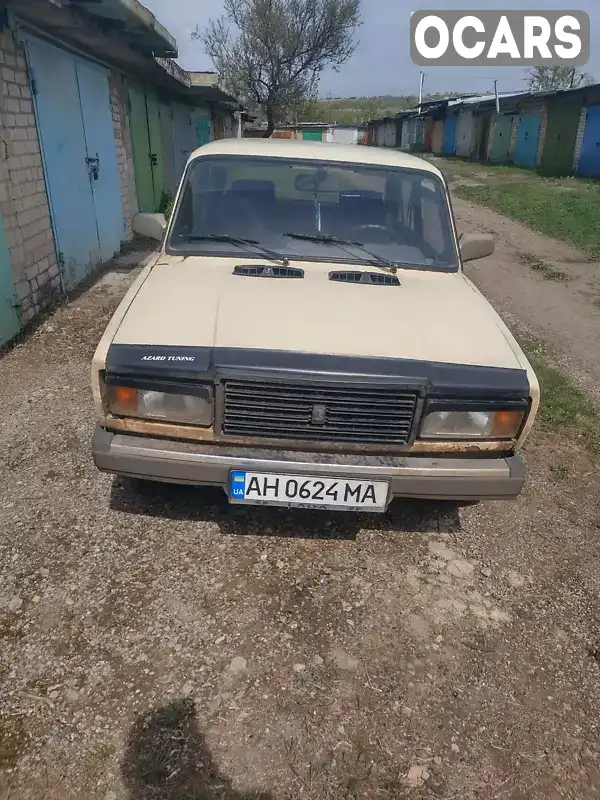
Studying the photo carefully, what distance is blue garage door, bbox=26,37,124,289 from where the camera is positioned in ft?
21.0

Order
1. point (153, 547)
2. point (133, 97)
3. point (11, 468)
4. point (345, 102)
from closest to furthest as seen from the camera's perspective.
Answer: point (153, 547)
point (11, 468)
point (133, 97)
point (345, 102)

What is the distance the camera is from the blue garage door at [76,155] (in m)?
6.39

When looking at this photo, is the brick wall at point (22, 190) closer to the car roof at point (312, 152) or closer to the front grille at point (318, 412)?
the car roof at point (312, 152)

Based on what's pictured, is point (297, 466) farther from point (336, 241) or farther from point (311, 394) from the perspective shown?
point (336, 241)

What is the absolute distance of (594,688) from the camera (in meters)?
2.38

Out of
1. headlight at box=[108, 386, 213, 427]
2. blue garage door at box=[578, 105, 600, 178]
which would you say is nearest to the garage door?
blue garage door at box=[578, 105, 600, 178]

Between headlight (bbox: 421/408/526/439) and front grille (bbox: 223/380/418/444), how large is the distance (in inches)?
4.4

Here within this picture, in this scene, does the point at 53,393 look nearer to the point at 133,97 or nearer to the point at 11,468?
the point at 11,468

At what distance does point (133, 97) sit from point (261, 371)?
397 inches

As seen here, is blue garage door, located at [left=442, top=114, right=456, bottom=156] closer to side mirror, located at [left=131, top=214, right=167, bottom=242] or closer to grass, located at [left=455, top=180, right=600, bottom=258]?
grass, located at [left=455, top=180, right=600, bottom=258]

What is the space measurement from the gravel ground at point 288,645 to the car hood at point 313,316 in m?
1.11

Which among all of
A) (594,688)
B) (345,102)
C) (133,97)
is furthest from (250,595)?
(345,102)

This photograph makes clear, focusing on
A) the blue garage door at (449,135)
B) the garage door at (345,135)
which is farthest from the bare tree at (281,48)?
the garage door at (345,135)

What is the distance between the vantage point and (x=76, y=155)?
7297 millimetres
